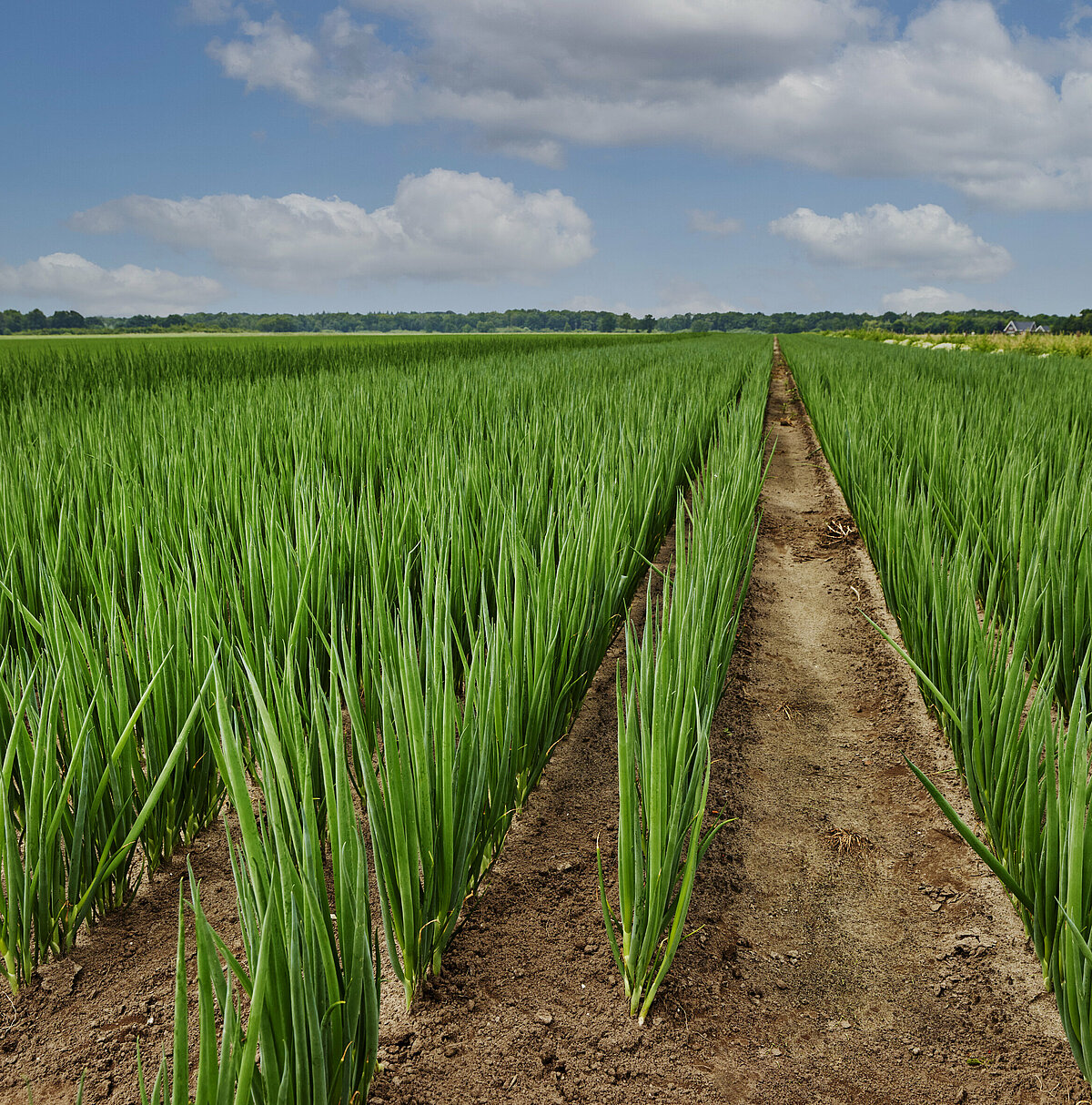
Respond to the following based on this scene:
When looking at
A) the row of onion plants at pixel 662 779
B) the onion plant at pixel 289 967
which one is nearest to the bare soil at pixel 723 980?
the row of onion plants at pixel 662 779

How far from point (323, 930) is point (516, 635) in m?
0.65

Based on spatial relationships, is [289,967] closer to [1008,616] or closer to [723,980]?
[723,980]

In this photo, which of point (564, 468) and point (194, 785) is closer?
point (194, 785)

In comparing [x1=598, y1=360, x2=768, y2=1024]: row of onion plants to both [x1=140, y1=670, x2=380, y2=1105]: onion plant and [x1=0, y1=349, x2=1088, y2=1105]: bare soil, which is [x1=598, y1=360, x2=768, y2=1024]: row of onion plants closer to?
[x1=0, y1=349, x2=1088, y2=1105]: bare soil

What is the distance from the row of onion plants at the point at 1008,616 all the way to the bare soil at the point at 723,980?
0.38 feet

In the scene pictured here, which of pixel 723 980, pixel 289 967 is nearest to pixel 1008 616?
pixel 723 980

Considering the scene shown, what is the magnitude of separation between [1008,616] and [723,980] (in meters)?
→ 1.00

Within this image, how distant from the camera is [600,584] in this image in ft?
6.03

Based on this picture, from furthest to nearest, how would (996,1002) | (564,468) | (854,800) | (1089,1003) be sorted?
(564,468)
(854,800)
(996,1002)
(1089,1003)

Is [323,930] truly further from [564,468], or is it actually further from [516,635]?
[564,468]

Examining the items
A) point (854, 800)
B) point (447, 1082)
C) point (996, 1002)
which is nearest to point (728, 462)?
point (854, 800)

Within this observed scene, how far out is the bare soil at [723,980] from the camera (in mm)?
979

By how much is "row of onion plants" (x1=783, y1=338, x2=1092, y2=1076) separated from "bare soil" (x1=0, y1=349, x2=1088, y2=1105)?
0.38 feet

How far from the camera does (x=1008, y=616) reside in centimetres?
159
